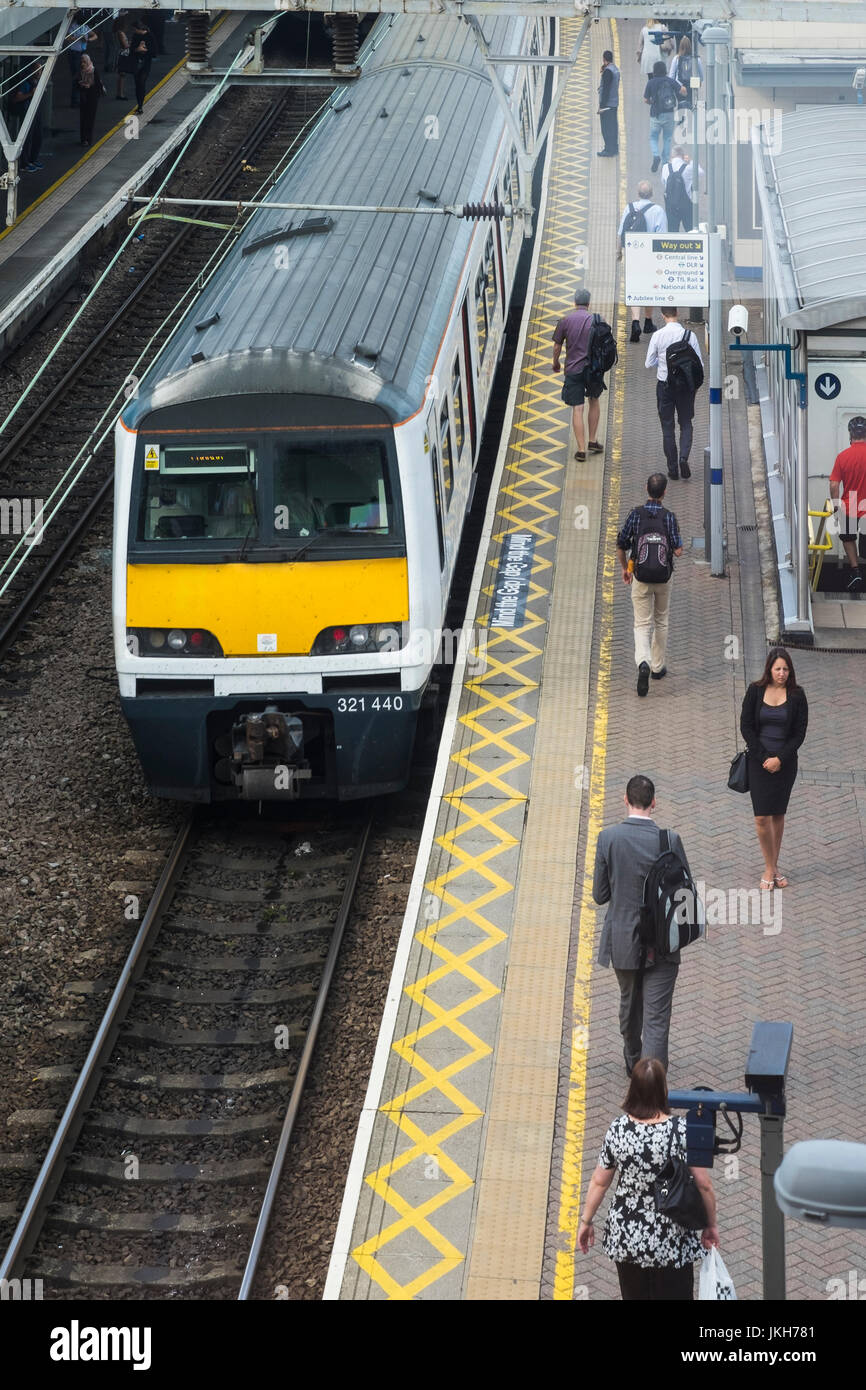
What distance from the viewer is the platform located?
9.27m

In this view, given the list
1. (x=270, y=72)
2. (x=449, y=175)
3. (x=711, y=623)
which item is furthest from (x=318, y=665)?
(x=270, y=72)

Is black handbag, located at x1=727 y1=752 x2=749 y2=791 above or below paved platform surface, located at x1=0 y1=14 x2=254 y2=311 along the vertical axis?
below

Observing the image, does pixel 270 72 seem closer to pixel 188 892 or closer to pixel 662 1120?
pixel 188 892

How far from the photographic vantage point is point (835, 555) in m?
16.0

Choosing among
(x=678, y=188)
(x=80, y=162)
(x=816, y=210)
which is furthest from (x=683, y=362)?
(x=80, y=162)

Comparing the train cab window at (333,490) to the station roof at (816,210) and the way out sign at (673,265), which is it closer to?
the station roof at (816,210)

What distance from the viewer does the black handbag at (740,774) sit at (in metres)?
11.6

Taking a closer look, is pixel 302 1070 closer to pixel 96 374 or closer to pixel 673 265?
pixel 673 265

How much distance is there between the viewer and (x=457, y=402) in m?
16.1

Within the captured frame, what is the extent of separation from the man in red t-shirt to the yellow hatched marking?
8.38 feet

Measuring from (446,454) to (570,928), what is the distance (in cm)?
469

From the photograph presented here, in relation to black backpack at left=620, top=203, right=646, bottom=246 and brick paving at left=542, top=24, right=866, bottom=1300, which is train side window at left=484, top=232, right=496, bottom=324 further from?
brick paving at left=542, top=24, right=866, bottom=1300

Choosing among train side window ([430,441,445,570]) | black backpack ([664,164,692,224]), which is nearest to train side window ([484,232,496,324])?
black backpack ([664,164,692,224])

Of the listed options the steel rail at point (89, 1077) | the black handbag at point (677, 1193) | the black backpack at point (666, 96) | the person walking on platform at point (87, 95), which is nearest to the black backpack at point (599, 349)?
the steel rail at point (89, 1077)
